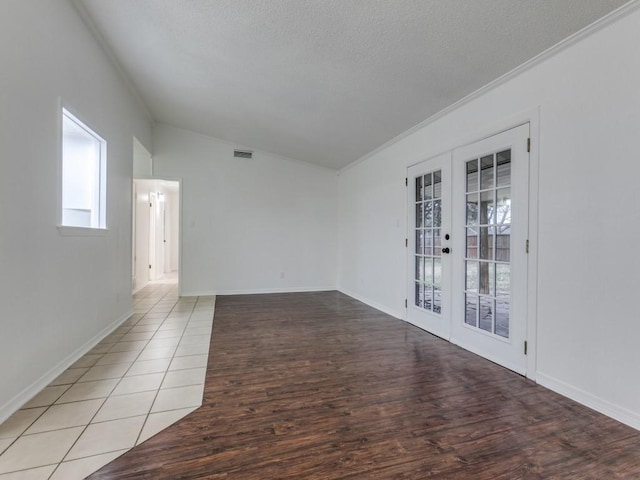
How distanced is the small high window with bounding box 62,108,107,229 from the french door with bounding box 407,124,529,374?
3630 millimetres

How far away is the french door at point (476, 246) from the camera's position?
2.59 metres

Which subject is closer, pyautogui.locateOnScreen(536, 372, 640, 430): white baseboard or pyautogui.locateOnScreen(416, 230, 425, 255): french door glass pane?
pyautogui.locateOnScreen(536, 372, 640, 430): white baseboard

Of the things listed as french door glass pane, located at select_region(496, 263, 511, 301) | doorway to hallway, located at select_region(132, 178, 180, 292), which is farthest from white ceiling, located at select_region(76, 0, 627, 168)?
doorway to hallway, located at select_region(132, 178, 180, 292)

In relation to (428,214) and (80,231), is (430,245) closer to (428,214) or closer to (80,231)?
(428,214)

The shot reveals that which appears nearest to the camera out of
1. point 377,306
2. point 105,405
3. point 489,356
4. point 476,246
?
point 105,405

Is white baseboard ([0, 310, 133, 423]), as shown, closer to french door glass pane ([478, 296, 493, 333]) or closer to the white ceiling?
the white ceiling

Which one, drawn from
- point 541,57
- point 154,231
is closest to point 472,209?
point 541,57

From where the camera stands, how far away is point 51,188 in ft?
7.86

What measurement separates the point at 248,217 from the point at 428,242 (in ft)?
12.1

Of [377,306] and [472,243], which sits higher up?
[472,243]

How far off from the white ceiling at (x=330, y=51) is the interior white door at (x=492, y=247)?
2.30 feet

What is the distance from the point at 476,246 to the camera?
119 inches

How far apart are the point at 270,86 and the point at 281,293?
388cm

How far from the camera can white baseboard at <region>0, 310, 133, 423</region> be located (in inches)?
74.3
